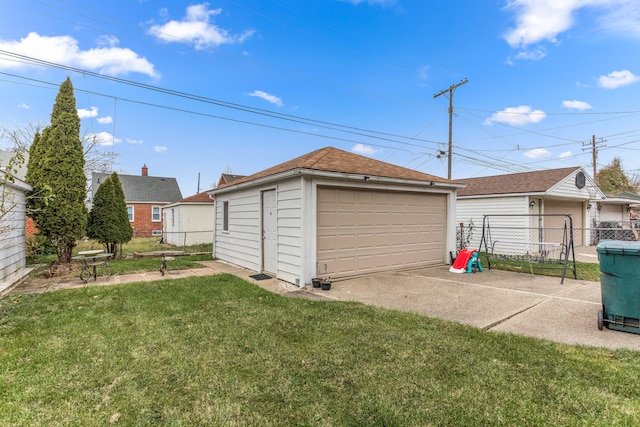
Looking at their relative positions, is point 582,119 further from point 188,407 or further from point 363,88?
point 188,407

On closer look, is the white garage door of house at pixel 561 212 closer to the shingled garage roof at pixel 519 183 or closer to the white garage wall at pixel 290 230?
the shingled garage roof at pixel 519 183

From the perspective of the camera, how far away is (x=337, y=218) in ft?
23.7

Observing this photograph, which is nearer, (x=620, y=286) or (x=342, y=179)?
(x=620, y=286)

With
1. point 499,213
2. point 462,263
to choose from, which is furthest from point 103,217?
point 499,213

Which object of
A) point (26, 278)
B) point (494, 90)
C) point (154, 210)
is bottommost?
point (26, 278)

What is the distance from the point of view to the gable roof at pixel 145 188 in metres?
24.7

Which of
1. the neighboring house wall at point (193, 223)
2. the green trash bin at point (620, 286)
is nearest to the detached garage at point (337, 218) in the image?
the green trash bin at point (620, 286)

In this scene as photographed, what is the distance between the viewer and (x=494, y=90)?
53.2ft

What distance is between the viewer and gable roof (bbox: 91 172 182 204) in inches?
974

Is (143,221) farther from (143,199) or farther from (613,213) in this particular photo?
(613,213)

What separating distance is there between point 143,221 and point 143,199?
5.88 feet

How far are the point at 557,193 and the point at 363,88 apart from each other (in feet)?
34.6

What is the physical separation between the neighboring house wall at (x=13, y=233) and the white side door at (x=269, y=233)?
5.19 m

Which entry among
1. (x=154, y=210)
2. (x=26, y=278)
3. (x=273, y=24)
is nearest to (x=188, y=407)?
(x=26, y=278)
